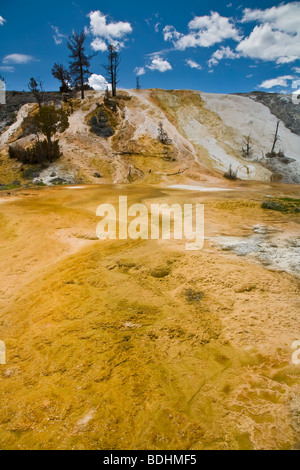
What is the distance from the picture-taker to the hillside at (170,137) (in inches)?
760

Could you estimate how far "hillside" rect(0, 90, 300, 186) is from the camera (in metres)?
19.3

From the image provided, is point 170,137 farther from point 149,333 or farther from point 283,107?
point 149,333

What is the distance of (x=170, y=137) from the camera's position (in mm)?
24594

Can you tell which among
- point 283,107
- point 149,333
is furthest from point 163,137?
point 149,333

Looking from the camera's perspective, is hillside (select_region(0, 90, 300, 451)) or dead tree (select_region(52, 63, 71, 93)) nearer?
hillside (select_region(0, 90, 300, 451))

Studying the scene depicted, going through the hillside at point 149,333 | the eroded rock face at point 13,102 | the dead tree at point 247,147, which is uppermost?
the eroded rock face at point 13,102

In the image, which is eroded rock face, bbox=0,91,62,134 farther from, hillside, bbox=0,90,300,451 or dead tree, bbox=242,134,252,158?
hillside, bbox=0,90,300,451

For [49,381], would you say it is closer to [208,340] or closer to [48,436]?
[48,436]

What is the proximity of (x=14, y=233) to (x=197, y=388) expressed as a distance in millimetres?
6796

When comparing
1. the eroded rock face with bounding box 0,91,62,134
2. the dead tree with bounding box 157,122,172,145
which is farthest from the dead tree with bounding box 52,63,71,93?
the dead tree with bounding box 157,122,172,145

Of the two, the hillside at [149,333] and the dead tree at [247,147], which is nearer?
the hillside at [149,333]

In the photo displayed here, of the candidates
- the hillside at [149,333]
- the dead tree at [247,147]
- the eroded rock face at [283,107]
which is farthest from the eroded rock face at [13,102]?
the eroded rock face at [283,107]

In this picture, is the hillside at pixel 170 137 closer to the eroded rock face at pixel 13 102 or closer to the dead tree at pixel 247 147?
the eroded rock face at pixel 13 102

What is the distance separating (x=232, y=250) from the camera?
240 inches
